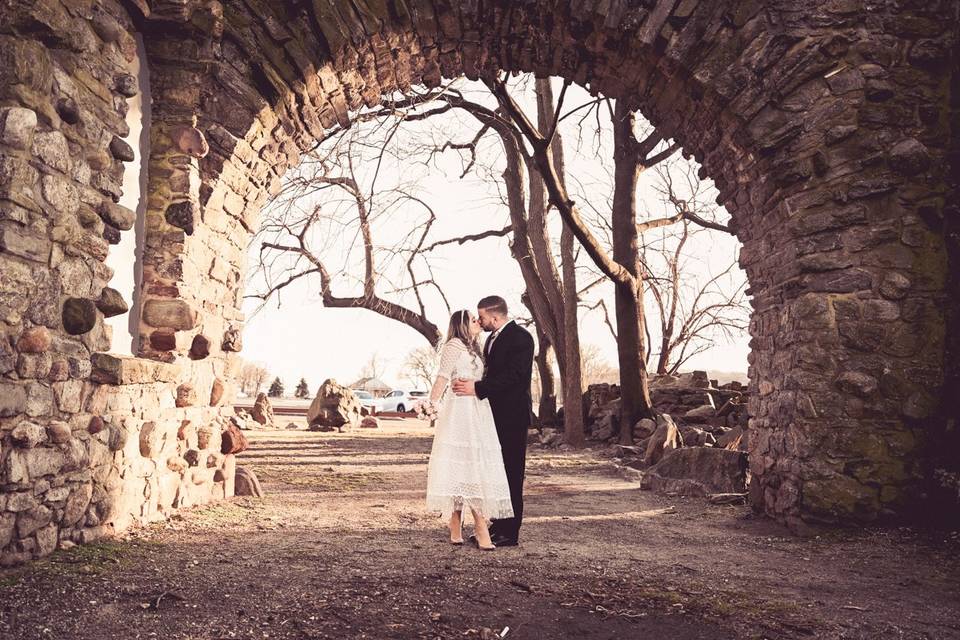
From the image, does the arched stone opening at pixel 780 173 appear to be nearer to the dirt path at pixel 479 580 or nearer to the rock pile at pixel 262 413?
the dirt path at pixel 479 580

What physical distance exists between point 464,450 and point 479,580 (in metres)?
0.96

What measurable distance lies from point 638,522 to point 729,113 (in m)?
3.58

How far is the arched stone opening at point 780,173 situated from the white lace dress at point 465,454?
2187 mm

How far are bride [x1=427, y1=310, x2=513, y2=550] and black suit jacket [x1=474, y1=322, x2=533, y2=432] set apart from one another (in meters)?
0.09

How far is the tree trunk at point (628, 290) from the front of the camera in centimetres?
1162

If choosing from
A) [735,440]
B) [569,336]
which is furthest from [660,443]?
[569,336]

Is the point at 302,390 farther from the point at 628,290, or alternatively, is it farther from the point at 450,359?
the point at 450,359

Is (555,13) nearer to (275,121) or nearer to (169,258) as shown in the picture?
(275,121)

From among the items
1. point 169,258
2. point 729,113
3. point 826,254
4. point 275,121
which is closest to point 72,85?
point 169,258

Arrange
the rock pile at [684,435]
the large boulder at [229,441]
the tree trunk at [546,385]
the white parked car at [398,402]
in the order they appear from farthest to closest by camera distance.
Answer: the white parked car at [398,402] < the tree trunk at [546,385] < the rock pile at [684,435] < the large boulder at [229,441]

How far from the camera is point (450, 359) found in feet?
14.9

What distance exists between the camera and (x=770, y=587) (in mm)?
3766

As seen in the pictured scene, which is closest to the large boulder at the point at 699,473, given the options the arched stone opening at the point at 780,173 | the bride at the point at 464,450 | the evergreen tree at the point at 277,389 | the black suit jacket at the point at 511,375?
the arched stone opening at the point at 780,173

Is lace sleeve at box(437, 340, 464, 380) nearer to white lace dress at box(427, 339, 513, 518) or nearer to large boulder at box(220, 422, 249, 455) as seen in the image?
white lace dress at box(427, 339, 513, 518)
